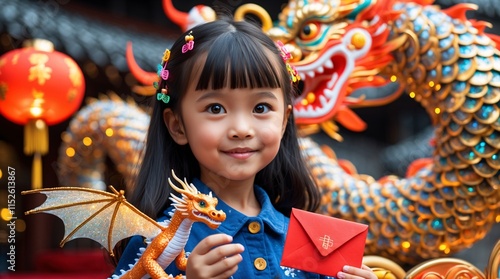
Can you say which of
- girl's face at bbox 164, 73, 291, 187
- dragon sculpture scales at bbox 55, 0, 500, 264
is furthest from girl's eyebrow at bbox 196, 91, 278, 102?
dragon sculpture scales at bbox 55, 0, 500, 264

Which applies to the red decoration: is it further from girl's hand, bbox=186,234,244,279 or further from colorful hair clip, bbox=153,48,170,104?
girl's hand, bbox=186,234,244,279

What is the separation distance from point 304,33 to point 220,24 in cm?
108

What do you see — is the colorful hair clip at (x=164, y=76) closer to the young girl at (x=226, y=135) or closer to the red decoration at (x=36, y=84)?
the young girl at (x=226, y=135)

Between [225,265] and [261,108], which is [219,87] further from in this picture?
[225,265]

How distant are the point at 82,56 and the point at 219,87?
3211 millimetres

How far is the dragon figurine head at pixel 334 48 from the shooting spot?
2.21 meters

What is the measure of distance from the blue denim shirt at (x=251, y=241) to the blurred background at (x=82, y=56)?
83.3 inches

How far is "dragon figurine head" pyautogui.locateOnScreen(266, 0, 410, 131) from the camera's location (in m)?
2.21

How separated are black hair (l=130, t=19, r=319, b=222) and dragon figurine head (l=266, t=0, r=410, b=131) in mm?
793

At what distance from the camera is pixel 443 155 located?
2105 mm

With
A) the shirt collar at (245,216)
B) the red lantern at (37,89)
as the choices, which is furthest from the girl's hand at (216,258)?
the red lantern at (37,89)

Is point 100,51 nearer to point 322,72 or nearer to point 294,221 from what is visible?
point 322,72

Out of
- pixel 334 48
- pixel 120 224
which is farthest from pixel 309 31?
pixel 120 224

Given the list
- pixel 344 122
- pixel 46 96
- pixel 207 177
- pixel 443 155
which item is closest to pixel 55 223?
pixel 46 96
